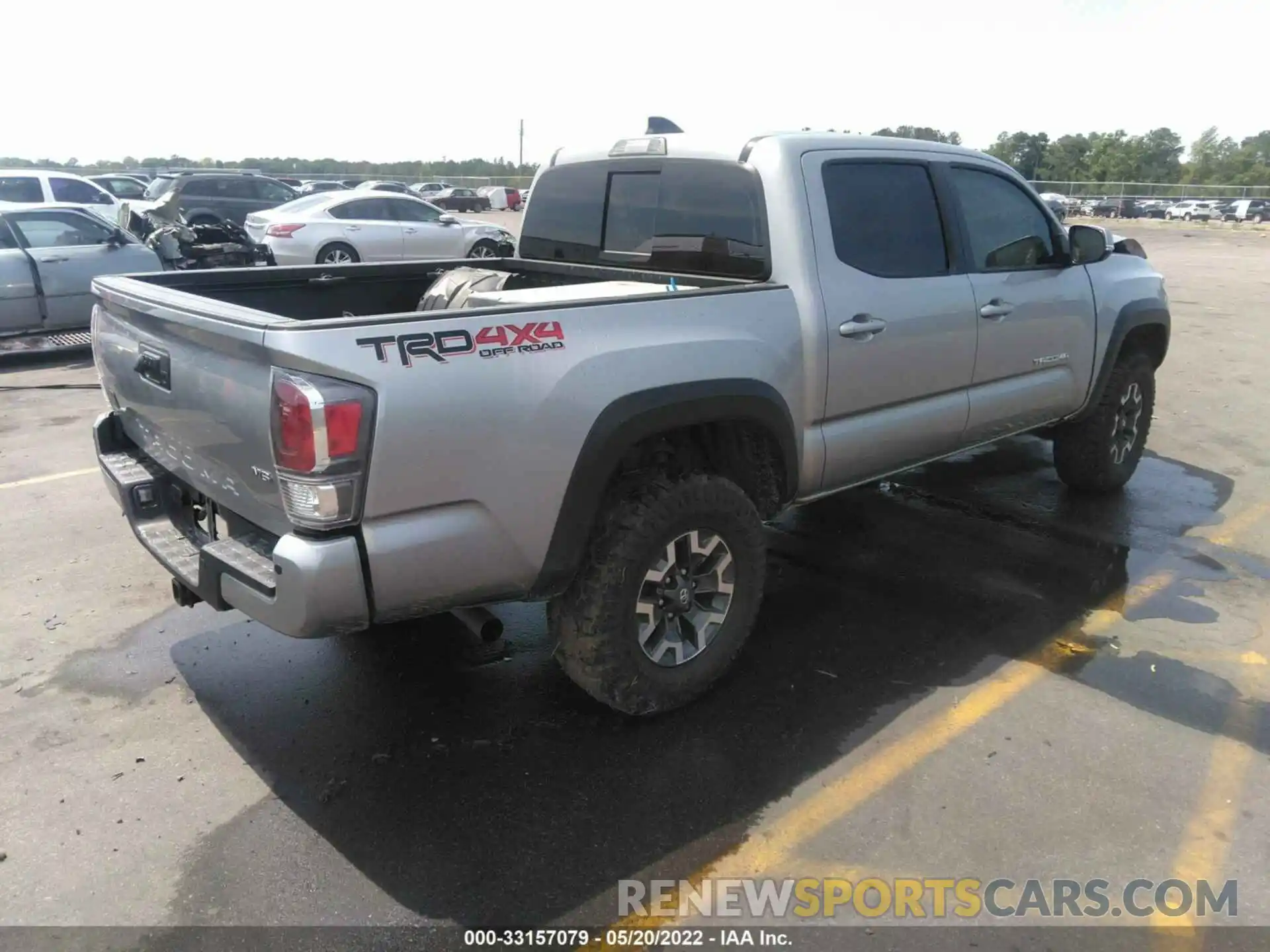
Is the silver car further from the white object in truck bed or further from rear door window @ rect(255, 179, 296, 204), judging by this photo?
rear door window @ rect(255, 179, 296, 204)

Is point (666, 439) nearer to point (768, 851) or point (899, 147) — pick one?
point (768, 851)

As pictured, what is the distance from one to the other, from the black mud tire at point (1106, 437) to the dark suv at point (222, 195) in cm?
1721

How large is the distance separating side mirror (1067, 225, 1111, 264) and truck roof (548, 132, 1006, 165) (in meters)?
0.66

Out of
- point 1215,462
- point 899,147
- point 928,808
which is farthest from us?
point 1215,462

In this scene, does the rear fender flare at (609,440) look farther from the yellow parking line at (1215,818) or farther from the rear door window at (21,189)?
the rear door window at (21,189)

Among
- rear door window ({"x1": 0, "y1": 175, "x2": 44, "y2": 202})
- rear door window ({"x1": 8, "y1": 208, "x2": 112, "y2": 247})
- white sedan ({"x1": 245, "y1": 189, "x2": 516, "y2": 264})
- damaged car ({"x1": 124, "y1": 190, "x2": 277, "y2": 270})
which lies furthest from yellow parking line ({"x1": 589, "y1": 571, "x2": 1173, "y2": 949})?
rear door window ({"x1": 0, "y1": 175, "x2": 44, "y2": 202})

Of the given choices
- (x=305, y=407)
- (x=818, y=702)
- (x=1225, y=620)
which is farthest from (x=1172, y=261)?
(x=305, y=407)

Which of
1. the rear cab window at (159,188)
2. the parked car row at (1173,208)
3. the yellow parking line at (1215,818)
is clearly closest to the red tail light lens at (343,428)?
the yellow parking line at (1215,818)

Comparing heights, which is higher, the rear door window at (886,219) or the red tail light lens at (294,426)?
the rear door window at (886,219)

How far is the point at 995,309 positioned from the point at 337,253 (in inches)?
513

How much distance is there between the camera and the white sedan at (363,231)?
15.0 m

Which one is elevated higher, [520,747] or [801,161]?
[801,161]

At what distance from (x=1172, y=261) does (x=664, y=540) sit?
2586 centimetres

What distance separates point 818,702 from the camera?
354 centimetres
